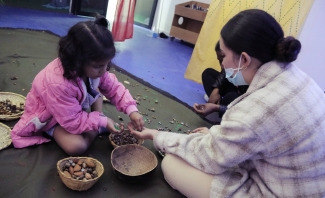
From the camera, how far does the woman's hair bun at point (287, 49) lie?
0.82m

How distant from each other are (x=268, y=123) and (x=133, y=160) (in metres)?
0.65

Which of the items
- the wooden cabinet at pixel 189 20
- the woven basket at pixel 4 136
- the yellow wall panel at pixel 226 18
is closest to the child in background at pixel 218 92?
the yellow wall panel at pixel 226 18

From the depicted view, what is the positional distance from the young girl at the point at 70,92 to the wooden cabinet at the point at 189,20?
278cm

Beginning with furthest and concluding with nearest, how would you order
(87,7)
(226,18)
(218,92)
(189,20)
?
(87,7)
(189,20)
(226,18)
(218,92)

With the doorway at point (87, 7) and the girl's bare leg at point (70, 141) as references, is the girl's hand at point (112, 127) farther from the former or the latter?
the doorway at point (87, 7)

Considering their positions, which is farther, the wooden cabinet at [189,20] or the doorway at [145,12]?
the doorway at [145,12]

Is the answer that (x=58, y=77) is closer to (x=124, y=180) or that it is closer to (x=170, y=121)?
(x=124, y=180)

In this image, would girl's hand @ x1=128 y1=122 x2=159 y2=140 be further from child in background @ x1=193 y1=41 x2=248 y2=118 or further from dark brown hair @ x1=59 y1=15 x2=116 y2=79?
child in background @ x1=193 y1=41 x2=248 y2=118

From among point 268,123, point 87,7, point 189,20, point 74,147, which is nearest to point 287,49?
point 268,123

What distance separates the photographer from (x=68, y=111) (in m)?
1.11

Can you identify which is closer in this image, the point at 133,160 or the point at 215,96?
the point at 133,160

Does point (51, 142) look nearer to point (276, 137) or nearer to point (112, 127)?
point (112, 127)

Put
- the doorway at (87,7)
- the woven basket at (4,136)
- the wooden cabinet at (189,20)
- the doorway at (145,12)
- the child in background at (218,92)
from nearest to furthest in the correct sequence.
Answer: the woven basket at (4,136) → the child in background at (218,92) → the wooden cabinet at (189,20) → the doorway at (87,7) → the doorway at (145,12)

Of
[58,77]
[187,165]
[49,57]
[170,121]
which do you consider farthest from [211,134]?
[49,57]
